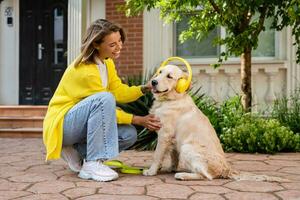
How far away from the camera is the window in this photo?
313 inches

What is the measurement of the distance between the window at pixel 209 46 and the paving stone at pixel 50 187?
17.3ft


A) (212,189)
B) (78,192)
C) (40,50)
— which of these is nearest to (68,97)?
(78,192)

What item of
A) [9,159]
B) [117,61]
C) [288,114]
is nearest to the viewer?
[9,159]

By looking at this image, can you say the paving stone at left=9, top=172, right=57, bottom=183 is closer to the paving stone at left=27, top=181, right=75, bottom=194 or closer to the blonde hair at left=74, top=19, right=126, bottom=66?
the paving stone at left=27, top=181, right=75, bottom=194

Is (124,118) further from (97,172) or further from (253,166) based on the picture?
(253,166)

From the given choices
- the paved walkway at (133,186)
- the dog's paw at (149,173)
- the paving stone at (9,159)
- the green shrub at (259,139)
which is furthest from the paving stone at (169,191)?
the green shrub at (259,139)

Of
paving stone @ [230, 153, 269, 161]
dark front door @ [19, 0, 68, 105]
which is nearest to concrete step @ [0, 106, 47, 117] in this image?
dark front door @ [19, 0, 68, 105]

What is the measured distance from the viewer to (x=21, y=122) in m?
7.54

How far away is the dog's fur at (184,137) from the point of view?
3455 millimetres

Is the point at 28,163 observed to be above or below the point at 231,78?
below

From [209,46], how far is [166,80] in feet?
16.1

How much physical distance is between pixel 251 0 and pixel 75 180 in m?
3.03

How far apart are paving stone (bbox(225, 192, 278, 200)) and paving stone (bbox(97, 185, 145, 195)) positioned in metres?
0.62

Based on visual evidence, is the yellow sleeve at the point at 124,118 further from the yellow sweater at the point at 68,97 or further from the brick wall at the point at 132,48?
the brick wall at the point at 132,48
